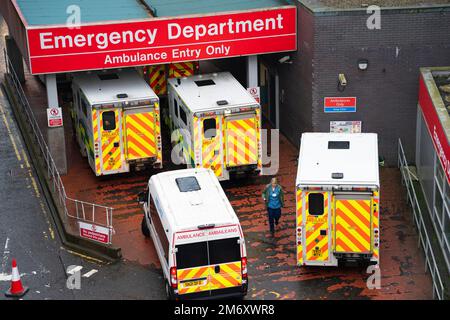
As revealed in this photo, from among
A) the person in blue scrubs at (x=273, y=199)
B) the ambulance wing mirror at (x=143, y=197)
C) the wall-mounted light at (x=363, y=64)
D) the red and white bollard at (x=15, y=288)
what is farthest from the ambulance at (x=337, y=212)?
the red and white bollard at (x=15, y=288)

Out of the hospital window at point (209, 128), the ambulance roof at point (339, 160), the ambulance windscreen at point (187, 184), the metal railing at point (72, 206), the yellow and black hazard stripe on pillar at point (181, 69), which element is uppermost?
the yellow and black hazard stripe on pillar at point (181, 69)

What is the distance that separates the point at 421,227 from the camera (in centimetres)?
2575

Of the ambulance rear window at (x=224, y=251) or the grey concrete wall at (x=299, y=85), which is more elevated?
the grey concrete wall at (x=299, y=85)

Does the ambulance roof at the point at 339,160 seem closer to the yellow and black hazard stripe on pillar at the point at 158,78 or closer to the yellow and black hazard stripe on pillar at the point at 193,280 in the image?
the yellow and black hazard stripe on pillar at the point at 193,280

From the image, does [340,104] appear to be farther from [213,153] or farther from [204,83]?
[213,153]

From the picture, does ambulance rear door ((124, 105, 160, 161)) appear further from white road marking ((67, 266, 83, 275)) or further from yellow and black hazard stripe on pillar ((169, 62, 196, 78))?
white road marking ((67, 266, 83, 275))

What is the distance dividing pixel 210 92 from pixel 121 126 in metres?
2.85

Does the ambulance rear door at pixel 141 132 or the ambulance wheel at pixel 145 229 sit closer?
the ambulance wheel at pixel 145 229

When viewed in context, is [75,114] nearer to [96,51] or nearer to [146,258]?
[96,51]

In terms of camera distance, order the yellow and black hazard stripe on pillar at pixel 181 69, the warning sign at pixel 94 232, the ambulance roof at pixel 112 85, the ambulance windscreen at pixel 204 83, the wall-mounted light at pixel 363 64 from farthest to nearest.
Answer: the yellow and black hazard stripe on pillar at pixel 181 69 < the ambulance windscreen at pixel 204 83 < the wall-mounted light at pixel 363 64 < the ambulance roof at pixel 112 85 < the warning sign at pixel 94 232

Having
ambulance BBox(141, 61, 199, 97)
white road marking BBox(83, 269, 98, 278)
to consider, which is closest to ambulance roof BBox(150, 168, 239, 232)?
white road marking BBox(83, 269, 98, 278)

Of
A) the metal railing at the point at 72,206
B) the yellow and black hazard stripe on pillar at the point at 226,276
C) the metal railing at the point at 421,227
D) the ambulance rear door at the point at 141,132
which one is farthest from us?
the ambulance rear door at the point at 141,132

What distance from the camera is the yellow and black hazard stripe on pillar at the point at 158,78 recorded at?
1348 inches

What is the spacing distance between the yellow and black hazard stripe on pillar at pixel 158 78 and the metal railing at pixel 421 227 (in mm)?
8892
